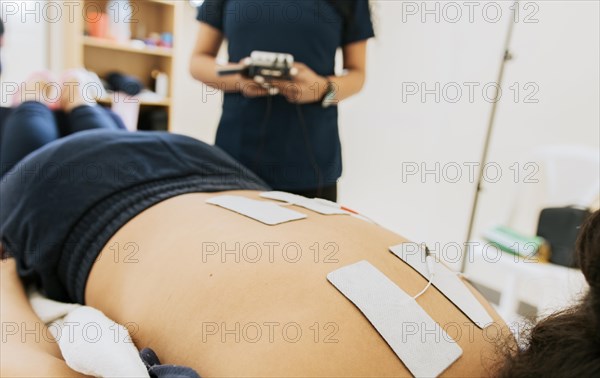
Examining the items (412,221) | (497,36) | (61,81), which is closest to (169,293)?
(412,221)

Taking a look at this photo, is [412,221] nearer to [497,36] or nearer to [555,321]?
[497,36]

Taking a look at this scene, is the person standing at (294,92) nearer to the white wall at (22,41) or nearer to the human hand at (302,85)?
the human hand at (302,85)

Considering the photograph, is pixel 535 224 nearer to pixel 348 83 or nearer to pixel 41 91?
pixel 348 83

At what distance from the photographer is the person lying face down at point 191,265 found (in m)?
0.44

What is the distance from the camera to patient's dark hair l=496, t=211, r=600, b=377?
1.02 feet

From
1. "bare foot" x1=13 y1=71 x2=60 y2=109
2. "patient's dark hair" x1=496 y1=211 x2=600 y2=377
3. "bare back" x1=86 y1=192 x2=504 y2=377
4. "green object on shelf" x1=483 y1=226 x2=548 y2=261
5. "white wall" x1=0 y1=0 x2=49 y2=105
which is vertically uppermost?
"white wall" x1=0 y1=0 x2=49 y2=105

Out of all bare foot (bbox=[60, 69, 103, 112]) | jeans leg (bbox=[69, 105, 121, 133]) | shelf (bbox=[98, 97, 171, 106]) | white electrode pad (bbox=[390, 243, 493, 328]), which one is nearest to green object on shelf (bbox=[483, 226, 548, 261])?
white electrode pad (bbox=[390, 243, 493, 328])

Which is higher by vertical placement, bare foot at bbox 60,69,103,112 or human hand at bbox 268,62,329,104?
human hand at bbox 268,62,329,104

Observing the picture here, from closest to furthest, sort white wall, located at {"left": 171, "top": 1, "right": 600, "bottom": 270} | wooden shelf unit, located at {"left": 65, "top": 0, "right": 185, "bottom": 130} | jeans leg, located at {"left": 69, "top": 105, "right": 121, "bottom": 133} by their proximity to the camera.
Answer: white wall, located at {"left": 171, "top": 1, "right": 600, "bottom": 270}, jeans leg, located at {"left": 69, "top": 105, "right": 121, "bottom": 133}, wooden shelf unit, located at {"left": 65, "top": 0, "right": 185, "bottom": 130}

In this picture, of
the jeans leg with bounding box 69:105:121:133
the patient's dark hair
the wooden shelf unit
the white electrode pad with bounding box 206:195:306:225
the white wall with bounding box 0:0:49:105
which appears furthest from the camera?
the wooden shelf unit

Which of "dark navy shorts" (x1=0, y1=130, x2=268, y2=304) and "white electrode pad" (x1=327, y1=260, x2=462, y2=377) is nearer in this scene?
"white electrode pad" (x1=327, y1=260, x2=462, y2=377)

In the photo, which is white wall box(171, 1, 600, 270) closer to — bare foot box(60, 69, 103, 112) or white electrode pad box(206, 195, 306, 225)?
white electrode pad box(206, 195, 306, 225)

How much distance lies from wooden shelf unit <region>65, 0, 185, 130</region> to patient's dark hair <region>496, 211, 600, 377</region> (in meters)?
2.40

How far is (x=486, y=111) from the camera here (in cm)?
96
